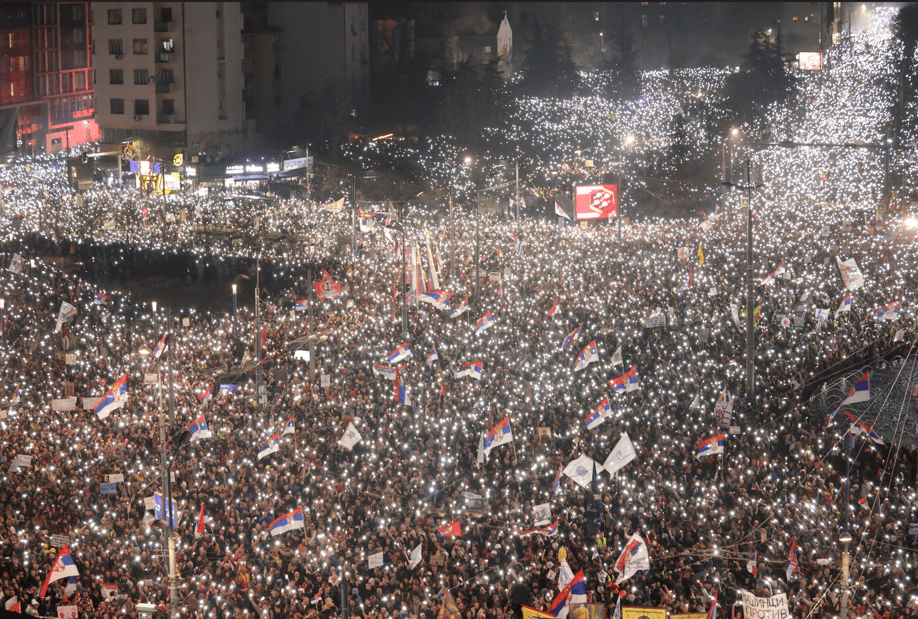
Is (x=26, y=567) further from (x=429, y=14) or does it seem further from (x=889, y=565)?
(x=429, y=14)

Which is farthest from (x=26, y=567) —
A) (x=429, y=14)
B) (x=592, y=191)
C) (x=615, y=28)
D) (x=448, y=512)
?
(x=615, y=28)

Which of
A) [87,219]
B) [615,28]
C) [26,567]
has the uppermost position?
[615,28]

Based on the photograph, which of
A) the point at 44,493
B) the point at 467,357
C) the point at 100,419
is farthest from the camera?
the point at 467,357

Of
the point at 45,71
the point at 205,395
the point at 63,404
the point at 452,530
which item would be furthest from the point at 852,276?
the point at 45,71

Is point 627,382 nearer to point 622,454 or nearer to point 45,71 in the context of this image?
point 622,454

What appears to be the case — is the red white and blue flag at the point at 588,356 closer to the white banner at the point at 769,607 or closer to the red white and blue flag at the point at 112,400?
the white banner at the point at 769,607

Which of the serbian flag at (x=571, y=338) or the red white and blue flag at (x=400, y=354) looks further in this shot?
the serbian flag at (x=571, y=338)

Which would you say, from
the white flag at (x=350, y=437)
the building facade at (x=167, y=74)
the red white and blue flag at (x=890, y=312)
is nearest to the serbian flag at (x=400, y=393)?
the white flag at (x=350, y=437)
